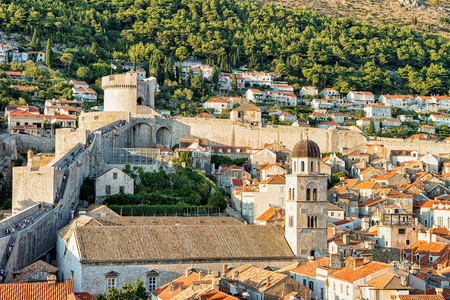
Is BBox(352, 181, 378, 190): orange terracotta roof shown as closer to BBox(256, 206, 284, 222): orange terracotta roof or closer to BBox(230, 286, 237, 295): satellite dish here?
BBox(256, 206, 284, 222): orange terracotta roof

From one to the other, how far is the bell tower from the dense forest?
202 ft

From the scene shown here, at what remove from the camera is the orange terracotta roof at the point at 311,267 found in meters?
32.7

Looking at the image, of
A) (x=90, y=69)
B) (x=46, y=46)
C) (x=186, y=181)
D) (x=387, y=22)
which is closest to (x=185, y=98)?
(x=90, y=69)

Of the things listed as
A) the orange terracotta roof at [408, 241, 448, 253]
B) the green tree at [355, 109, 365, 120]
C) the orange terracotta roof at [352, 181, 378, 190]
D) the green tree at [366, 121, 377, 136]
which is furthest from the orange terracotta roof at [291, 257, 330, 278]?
the green tree at [355, 109, 365, 120]

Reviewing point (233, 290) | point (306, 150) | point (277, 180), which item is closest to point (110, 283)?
point (233, 290)

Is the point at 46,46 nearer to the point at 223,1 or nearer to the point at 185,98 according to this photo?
the point at 185,98

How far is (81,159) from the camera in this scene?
47906 millimetres

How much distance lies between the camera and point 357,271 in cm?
3006

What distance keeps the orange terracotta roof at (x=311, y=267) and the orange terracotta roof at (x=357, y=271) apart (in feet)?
5.37

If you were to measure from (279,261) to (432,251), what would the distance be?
9.94 m

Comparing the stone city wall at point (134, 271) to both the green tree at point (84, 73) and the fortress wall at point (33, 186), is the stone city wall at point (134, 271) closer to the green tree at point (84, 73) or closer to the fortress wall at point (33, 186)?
the fortress wall at point (33, 186)

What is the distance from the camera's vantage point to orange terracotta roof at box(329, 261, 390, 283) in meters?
29.1

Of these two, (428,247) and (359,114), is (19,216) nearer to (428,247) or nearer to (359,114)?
(428,247)

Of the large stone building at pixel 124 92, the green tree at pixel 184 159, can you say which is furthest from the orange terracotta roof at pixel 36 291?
the large stone building at pixel 124 92
